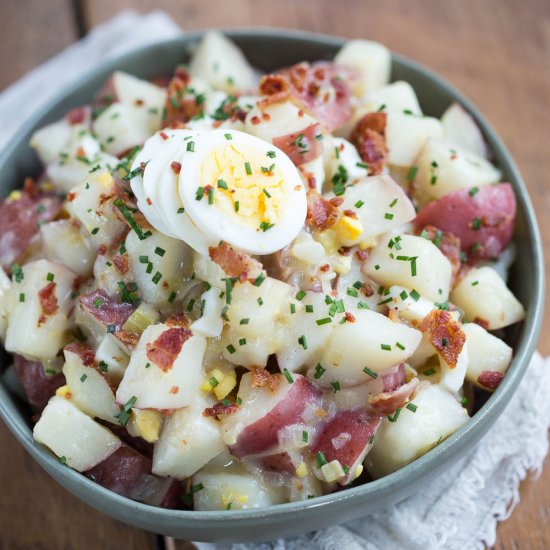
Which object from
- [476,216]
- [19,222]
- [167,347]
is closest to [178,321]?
[167,347]

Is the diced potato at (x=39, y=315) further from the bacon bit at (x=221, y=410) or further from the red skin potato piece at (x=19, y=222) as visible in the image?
the bacon bit at (x=221, y=410)

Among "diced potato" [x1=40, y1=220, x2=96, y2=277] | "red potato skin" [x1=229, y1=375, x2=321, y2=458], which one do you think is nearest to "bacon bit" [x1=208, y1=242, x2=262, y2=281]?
"red potato skin" [x1=229, y1=375, x2=321, y2=458]

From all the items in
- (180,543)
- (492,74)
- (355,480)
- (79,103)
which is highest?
(79,103)

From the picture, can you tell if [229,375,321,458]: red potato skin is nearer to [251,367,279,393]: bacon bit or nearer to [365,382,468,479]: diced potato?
[251,367,279,393]: bacon bit

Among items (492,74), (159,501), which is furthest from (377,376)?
(492,74)

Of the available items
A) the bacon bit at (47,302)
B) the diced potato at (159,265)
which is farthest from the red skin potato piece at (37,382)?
the diced potato at (159,265)

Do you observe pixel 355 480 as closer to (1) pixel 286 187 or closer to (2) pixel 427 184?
(1) pixel 286 187

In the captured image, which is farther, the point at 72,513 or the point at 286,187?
the point at 72,513
